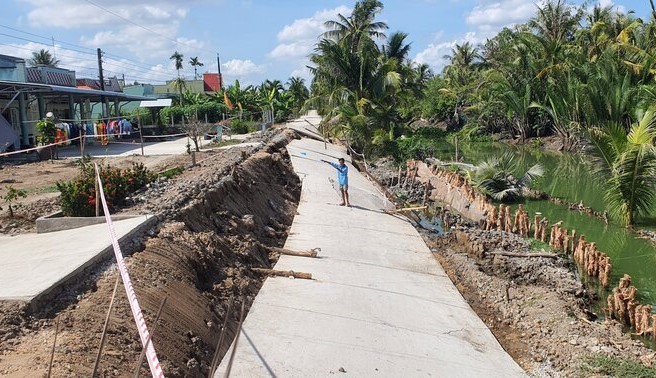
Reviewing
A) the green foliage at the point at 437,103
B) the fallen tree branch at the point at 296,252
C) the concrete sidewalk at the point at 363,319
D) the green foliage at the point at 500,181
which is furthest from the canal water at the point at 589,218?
the green foliage at the point at 437,103

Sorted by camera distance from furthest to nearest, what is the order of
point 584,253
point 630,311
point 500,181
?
point 500,181, point 584,253, point 630,311

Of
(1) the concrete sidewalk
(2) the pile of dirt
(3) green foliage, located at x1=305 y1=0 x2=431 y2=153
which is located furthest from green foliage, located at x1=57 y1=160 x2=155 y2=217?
(3) green foliage, located at x1=305 y1=0 x2=431 y2=153

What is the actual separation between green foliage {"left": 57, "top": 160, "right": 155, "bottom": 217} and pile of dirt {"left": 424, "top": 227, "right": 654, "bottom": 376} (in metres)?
7.47

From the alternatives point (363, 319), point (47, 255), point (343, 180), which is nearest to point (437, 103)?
point (343, 180)

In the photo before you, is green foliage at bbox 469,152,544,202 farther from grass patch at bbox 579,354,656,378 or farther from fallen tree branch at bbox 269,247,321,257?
grass patch at bbox 579,354,656,378

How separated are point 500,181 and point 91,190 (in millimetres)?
16974

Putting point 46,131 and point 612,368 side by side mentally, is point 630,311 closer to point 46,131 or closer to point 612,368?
point 612,368

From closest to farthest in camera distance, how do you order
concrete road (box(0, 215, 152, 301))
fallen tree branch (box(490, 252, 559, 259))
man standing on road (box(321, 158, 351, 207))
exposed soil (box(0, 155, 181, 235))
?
concrete road (box(0, 215, 152, 301)) → exposed soil (box(0, 155, 181, 235)) → fallen tree branch (box(490, 252, 559, 259)) → man standing on road (box(321, 158, 351, 207))

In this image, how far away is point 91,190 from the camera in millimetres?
11695

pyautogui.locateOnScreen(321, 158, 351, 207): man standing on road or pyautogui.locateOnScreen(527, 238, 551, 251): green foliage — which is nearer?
pyautogui.locateOnScreen(527, 238, 551, 251): green foliage

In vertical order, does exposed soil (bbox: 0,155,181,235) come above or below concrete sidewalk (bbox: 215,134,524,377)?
above

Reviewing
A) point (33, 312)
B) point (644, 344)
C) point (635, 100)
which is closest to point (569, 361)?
point (644, 344)

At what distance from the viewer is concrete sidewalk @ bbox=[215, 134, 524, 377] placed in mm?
8500

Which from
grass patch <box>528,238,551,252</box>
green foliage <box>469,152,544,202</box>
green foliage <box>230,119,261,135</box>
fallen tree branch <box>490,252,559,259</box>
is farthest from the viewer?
green foliage <box>230,119,261,135</box>
